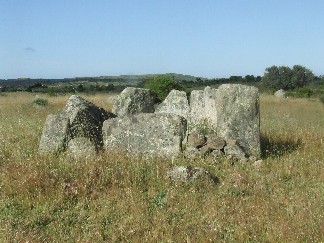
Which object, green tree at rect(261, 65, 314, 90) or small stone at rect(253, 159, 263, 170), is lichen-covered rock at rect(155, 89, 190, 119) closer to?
small stone at rect(253, 159, 263, 170)

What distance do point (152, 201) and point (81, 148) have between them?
3.57 m

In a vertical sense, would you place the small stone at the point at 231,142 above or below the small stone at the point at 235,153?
above

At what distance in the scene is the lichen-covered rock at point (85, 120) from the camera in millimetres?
12789

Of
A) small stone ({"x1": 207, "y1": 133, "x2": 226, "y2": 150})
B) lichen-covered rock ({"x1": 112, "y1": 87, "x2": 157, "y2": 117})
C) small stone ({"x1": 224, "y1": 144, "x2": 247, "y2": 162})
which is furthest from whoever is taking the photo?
lichen-covered rock ({"x1": 112, "y1": 87, "x2": 157, "y2": 117})

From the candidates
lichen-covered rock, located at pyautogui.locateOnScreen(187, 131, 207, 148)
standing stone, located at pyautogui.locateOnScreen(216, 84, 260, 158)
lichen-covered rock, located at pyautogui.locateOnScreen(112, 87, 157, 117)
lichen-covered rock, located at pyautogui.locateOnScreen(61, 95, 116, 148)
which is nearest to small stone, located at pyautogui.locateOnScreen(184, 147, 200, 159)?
lichen-covered rock, located at pyautogui.locateOnScreen(187, 131, 207, 148)

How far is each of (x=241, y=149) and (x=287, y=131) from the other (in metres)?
3.76

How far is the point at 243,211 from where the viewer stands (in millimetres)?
8367

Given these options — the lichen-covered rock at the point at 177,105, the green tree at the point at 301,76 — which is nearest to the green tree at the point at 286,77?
the green tree at the point at 301,76

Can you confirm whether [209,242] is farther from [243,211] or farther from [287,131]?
[287,131]

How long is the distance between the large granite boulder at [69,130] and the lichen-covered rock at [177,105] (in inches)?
153

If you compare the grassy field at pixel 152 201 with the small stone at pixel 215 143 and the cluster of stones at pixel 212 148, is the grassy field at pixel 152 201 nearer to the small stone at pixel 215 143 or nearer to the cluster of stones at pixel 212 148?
the cluster of stones at pixel 212 148

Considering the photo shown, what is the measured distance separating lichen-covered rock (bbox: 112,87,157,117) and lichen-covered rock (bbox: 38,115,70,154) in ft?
11.9

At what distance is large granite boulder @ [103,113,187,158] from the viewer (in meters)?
12.4

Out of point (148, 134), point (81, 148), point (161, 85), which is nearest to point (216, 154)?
point (148, 134)
